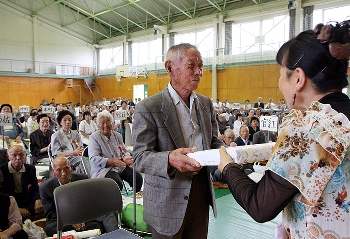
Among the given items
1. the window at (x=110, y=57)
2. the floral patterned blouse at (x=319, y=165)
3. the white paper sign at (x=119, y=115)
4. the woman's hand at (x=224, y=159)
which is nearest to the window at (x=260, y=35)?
the white paper sign at (x=119, y=115)

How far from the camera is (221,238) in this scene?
10.9 ft

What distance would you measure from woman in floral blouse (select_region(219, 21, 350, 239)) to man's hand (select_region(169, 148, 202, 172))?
0.34 m

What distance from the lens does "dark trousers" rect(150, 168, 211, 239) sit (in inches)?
63.6

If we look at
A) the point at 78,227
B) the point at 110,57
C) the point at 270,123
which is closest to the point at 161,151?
the point at 78,227

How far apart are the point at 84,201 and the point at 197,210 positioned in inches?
49.2

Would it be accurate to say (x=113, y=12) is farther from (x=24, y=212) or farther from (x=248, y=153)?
(x=248, y=153)

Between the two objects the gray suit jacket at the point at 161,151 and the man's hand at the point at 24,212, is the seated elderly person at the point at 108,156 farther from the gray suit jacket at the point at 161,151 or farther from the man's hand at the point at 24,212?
the gray suit jacket at the point at 161,151

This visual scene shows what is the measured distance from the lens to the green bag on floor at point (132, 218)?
349 cm

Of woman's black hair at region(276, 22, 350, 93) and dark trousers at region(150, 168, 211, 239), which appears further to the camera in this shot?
dark trousers at region(150, 168, 211, 239)

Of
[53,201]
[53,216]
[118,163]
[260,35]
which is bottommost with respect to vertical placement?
[53,216]

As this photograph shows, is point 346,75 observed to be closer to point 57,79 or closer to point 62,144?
point 62,144

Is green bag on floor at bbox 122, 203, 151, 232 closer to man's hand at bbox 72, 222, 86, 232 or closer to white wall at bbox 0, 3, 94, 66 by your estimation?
man's hand at bbox 72, 222, 86, 232

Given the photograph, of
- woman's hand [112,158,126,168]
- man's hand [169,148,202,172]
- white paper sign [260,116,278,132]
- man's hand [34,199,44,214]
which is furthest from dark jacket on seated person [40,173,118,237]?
white paper sign [260,116,278,132]

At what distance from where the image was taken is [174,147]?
154 centimetres
